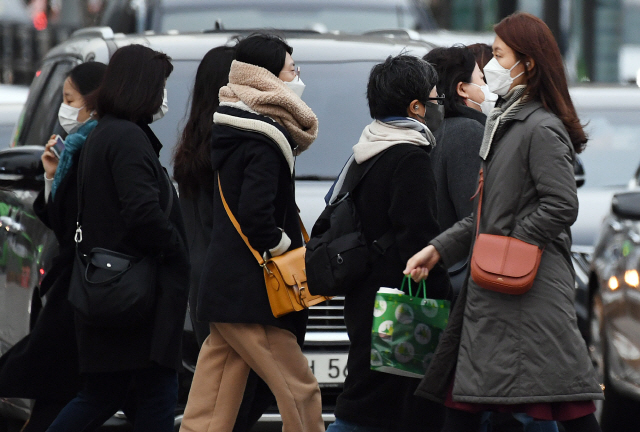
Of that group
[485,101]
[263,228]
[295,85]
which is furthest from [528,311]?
[295,85]

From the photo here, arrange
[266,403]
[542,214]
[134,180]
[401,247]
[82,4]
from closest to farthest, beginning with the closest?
[542,214]
[401,247]
[134,180]
[266,403]
[82,4]

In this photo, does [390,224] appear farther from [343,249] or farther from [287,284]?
[287,284]

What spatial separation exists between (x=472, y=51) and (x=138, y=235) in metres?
1.52

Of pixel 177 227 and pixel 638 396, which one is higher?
pixel 177 227

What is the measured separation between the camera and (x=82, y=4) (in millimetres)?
27844

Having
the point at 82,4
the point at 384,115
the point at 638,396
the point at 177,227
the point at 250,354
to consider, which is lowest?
the point at 82,4

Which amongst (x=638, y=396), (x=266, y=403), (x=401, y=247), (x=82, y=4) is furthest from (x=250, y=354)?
(x=82, y=4)

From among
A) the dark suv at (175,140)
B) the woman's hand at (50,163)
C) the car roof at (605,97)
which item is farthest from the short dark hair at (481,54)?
the car roof at (605,97)

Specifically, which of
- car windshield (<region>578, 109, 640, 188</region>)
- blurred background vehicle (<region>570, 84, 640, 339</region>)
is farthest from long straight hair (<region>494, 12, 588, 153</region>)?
car windshield (<region>578, 109, 640, 188</region>)

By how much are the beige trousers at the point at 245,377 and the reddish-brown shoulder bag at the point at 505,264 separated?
929 mm

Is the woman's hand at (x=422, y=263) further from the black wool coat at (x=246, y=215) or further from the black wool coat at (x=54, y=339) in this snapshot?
the black wool coat at (x=54, y=339)

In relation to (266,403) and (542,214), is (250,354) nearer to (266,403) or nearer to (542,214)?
(266,403)

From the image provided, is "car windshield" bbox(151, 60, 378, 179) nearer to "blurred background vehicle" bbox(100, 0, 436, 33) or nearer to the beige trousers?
the beige trousers

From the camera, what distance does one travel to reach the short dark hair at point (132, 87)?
504 centimetres
